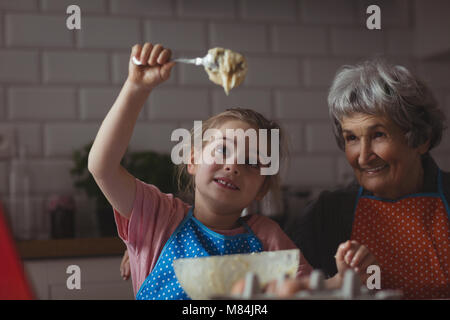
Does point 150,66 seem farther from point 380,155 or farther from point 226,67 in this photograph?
point 380,155

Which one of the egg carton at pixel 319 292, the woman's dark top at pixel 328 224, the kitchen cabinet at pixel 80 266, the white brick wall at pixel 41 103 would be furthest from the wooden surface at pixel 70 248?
the egg carton at pixel 319 292

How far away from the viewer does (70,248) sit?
151 cm

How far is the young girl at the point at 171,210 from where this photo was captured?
2.48ft

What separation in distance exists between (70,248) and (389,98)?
3.13 feet

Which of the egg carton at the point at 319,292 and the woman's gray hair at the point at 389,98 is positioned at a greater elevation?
the woman's gray hair at the point at 389,98

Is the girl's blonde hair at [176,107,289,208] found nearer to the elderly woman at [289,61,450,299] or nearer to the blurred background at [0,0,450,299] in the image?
the elderly woman at [289,61,450,299]

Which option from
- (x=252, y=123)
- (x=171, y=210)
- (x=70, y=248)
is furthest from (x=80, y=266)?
(x=252, y=123)

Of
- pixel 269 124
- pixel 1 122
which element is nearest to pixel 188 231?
pixel 269 124

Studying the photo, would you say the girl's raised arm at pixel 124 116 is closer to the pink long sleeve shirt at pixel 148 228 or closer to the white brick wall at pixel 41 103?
the pink long sleeve shirt at pixel 148 228

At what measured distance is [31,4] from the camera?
5.94 feet

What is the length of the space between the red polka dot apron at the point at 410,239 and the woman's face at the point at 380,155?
0.03 metres

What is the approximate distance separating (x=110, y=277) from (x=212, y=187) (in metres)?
0.77

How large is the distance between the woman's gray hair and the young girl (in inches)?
7.2

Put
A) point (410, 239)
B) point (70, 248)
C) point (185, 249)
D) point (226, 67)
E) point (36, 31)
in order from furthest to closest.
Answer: point (36, 31) → point (70, 248) → point (410, 239) → point (185, 249) → point (226, 67)
